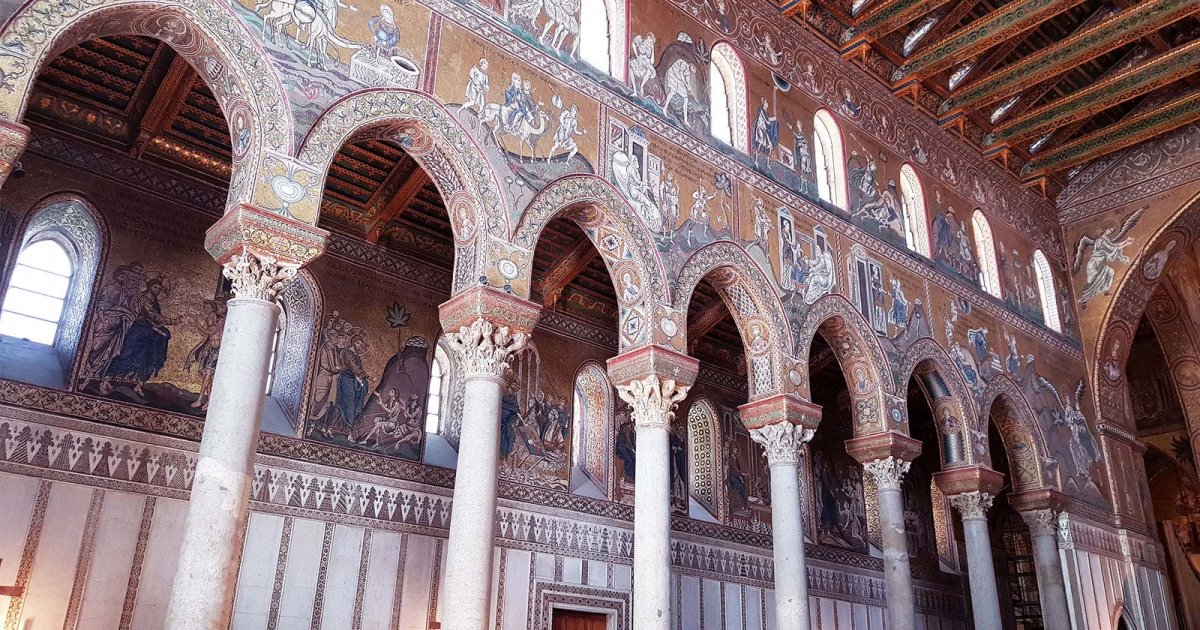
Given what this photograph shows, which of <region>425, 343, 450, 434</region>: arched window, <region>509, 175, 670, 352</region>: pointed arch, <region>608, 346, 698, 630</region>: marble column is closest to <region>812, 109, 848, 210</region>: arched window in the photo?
<region>509, 175, 670, 352</region>: pointed arch

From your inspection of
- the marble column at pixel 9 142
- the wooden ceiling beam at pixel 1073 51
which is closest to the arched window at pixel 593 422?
the wooden ceiling beam at pixel 1073 51

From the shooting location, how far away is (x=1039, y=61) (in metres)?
16.5

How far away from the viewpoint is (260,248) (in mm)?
7727

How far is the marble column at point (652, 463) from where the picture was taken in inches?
378

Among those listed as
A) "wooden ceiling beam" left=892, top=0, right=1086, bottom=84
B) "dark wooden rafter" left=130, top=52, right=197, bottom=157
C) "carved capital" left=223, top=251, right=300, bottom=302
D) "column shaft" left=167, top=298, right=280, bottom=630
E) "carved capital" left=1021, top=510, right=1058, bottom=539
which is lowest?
"column shaft" left=167, top=298, right=280, bottom=630

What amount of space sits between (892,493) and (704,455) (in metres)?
4.13

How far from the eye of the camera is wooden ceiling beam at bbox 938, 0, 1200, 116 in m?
15.3

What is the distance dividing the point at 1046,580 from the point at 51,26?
16.9m

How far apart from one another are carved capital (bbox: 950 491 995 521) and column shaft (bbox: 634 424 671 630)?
23.4ft

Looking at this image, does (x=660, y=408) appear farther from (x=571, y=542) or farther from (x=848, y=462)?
(x=848, y=462)

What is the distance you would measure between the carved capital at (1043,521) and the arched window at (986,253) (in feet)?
13.5

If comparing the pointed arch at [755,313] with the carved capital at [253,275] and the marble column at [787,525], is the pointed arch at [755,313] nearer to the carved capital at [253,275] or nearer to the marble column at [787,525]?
the marble column at [787,525]

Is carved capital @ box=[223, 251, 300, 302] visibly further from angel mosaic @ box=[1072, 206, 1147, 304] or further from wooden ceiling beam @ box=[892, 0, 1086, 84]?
angel mosaic @ box=[1072, 206, 1147, 304]

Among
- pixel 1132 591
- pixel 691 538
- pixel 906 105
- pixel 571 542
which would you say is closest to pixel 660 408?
pixel 571 542
